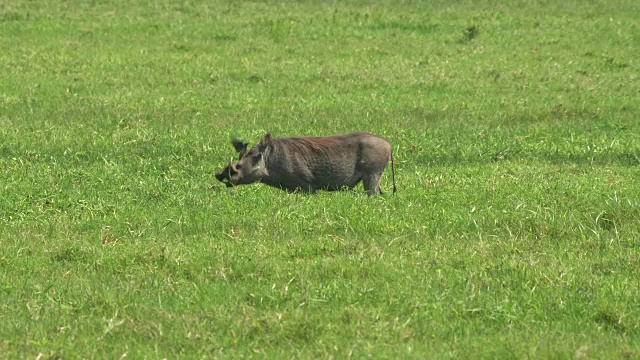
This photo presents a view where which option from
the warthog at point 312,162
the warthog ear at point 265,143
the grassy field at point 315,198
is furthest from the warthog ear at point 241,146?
the grassy field at point 315,198

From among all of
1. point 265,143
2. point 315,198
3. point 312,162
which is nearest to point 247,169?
point 265,143

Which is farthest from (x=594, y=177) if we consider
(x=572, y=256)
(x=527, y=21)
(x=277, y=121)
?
(x=527, y=21)

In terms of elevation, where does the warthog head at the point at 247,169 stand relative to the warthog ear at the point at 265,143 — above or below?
below

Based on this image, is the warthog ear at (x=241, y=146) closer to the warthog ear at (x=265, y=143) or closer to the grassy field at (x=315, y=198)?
the warthog ear at (x=265, y=143)

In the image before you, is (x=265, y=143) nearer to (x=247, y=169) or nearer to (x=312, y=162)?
(x=247, y=169)

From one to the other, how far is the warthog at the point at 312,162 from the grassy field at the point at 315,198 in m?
0.23

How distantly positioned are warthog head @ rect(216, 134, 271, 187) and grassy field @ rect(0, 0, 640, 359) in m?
0.14

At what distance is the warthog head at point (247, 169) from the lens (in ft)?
32.1

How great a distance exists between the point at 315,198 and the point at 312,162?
2.23 feet

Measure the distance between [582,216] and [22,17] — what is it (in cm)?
1480

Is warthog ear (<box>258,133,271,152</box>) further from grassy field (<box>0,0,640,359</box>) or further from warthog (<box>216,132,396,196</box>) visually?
grassy field (<box>0,0,640,359</box>)

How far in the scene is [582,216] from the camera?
8258mm

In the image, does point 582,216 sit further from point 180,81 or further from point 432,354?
point 180,81

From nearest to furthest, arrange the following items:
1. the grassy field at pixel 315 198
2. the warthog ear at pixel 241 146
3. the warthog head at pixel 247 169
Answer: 1. the grassy field at pixel 315 198
2. the warthog head at pixel 247 169
3. the warthog ear at pixel 241 146
